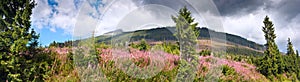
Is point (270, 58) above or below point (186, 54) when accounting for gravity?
below

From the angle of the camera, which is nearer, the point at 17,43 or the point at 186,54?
the point at 17,43

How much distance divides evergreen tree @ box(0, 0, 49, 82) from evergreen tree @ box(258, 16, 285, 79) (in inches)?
702

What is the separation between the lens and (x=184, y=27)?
13922mm

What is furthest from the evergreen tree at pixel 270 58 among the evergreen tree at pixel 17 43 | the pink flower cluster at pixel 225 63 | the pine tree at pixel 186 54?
the evergreen tree at pixel 17 43

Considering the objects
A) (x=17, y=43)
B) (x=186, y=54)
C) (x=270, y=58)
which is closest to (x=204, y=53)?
(x=186, y=54)

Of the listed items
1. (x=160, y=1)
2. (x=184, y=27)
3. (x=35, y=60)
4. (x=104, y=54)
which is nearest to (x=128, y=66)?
(x=104, y=54)

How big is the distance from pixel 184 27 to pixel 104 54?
5.52m

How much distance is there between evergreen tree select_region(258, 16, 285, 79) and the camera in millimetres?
21734

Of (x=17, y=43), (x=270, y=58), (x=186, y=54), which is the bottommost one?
(x=270, y=58)

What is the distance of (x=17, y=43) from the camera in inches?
280

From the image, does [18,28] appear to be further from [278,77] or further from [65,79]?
[278,77]

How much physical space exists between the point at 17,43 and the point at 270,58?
22.3m

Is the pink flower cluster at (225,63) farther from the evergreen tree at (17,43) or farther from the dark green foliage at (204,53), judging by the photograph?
the evergreen tree at (17,43)

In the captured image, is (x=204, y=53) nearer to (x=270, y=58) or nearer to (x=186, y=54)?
(x=186, y=54)
